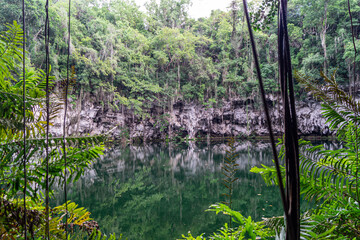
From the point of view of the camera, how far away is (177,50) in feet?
68.4

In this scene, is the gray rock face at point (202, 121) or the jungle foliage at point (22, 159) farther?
the gray rock face at point (202, 121)

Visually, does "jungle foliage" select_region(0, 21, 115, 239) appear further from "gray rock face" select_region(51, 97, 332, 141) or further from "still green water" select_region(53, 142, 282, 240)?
"gray rock face" select_region(51, 97, 332, 141)

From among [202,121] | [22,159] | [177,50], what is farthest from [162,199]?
[177,50]

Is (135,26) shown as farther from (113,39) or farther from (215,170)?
(215,170)

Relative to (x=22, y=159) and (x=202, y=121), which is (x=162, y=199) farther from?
(x=202, y=121)

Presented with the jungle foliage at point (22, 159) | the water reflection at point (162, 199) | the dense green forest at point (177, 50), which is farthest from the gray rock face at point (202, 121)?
the jungle foliage at point (22, 159)

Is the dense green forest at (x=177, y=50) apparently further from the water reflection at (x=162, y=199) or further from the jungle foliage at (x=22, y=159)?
the jungle foliage at (x=22, y=159)

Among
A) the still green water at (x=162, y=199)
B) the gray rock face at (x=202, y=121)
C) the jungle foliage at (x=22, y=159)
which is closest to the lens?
the jungle foliage at (x=22, y=159)

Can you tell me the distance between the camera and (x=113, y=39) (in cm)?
1761

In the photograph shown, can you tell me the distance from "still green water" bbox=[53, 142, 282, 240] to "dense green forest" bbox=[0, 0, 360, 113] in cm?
960

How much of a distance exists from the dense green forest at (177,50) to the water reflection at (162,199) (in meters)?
9.51

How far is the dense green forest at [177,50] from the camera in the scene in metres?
15.9

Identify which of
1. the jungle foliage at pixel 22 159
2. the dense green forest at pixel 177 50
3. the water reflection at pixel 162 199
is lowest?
the water reflection at pixel 162 199

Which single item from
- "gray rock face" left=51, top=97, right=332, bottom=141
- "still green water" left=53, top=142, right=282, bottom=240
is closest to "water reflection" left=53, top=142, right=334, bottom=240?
"still green water" left=53, top=142, right=282, bottom=240
